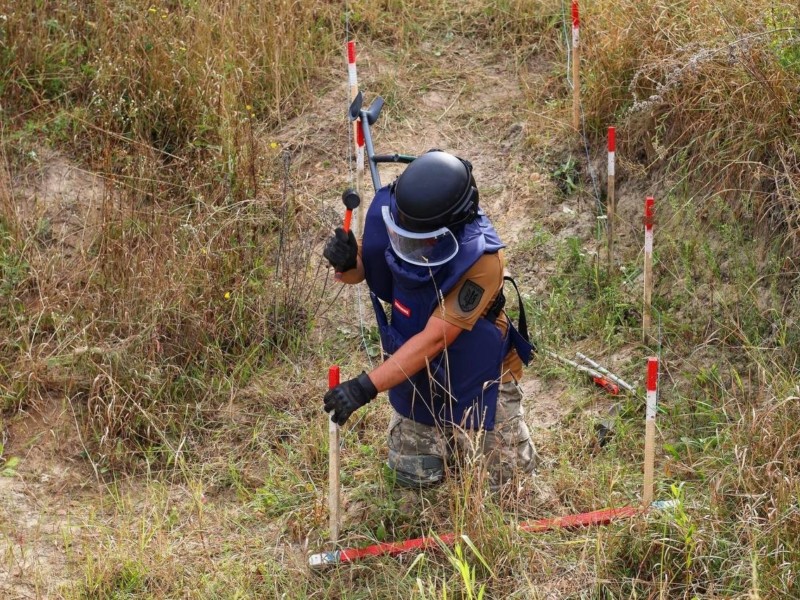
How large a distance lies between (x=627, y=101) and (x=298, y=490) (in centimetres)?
280

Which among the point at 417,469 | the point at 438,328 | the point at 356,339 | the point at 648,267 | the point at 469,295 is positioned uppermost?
the point at 469,295

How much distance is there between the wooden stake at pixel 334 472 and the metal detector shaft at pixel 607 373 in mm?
1507

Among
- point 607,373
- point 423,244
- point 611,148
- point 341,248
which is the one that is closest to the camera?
point 423,244

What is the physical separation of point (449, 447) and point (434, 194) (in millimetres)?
1123

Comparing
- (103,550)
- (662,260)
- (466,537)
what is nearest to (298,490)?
(103,550)

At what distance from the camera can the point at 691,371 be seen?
181 inches

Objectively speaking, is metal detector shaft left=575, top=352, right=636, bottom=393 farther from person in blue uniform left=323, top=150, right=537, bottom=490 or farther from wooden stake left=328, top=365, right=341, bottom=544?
wooden stake left=328, top=365, right=341, bottom=544

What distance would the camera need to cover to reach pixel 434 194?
3.53 meters

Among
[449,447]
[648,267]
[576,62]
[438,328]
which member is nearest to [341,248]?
[438,328]

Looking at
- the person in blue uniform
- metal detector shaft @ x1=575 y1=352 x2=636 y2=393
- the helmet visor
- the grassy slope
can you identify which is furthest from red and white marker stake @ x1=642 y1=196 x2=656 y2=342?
the helmet visor

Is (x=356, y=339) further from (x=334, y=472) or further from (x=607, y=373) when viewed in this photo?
(x=334, y=472)

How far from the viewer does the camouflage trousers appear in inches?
161

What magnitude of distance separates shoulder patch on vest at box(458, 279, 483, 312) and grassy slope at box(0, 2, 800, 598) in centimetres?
67

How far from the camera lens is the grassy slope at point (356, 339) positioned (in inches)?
142
